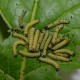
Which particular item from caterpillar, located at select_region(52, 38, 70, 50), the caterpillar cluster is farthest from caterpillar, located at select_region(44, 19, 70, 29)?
caterpillar, located at select_region(52, 38, 70, 50)

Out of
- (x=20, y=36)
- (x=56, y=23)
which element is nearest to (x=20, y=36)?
(x=20, y=36)

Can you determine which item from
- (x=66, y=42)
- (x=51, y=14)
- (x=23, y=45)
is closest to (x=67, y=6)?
(x=51, y=14)

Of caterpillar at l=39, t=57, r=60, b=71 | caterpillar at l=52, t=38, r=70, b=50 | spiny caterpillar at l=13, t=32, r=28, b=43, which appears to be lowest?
caterpillar at l=39, t=57, r=60, b=71

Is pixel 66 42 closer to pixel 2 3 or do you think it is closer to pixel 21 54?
pixel 21 54

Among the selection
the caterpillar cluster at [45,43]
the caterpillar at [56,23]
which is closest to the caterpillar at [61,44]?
the caterpillar cluster at [45,43]

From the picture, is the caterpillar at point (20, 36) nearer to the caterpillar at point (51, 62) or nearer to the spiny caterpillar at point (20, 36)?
the spiny caterpillar at point (20, 36)

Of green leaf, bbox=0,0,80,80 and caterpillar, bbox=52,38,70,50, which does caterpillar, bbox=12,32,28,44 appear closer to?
green leaf, bbox=0,0,80,80
